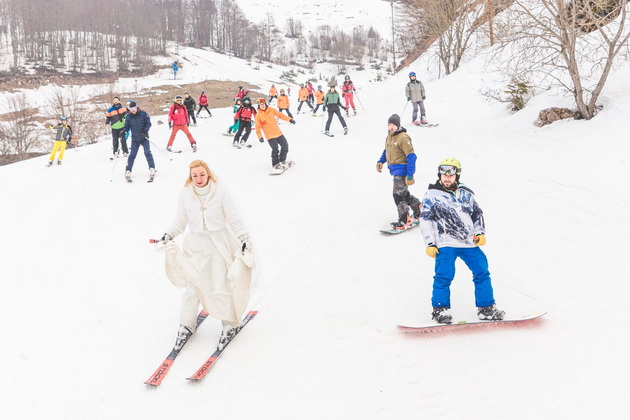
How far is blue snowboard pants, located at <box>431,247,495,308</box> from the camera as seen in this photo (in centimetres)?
361

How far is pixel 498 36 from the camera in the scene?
982 centimetres

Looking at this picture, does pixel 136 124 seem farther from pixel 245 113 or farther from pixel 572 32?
pixel 572 32

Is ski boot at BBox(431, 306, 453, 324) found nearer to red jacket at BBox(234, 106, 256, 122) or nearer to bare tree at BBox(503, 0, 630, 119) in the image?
bare tree at BBox(503, 0, 630, 119)

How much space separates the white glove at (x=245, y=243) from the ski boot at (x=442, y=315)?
189 centimetres

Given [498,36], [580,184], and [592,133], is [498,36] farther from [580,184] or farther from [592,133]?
[580,184]

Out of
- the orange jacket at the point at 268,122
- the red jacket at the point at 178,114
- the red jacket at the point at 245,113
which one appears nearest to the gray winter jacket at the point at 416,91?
the red jacket at the point at 245,113

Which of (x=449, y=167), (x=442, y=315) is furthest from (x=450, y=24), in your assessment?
(x=442, y=315)

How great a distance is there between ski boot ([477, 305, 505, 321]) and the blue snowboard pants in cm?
4

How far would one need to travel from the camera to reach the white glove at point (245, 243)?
11.8ft

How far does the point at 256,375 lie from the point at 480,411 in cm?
180

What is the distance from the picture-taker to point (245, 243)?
3611mm

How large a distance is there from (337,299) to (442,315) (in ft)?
4.06

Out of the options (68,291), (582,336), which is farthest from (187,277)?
(582,336)

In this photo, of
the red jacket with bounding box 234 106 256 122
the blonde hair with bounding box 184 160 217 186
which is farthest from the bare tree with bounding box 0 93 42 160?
the blonde hair with bounding box 184 160 217 186
